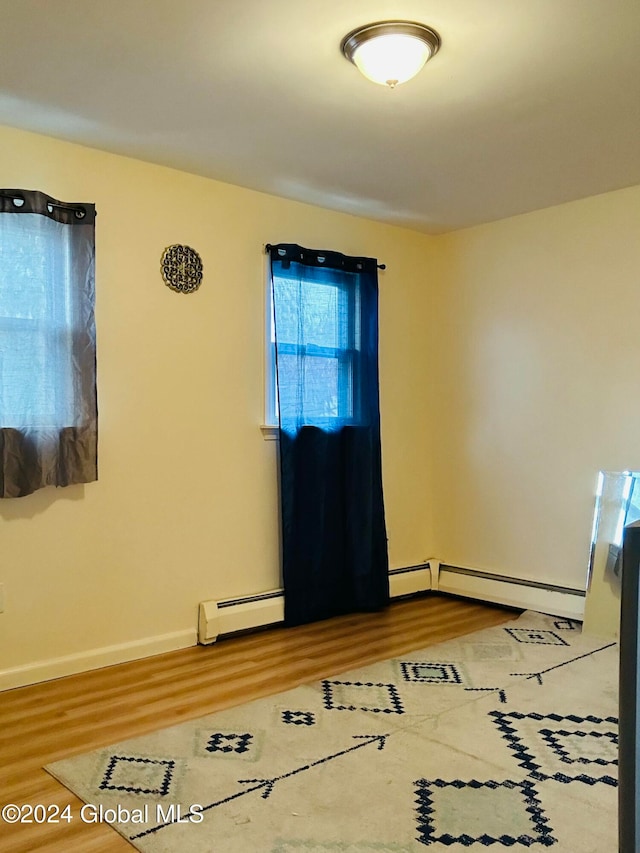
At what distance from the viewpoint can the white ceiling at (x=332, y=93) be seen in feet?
7.28

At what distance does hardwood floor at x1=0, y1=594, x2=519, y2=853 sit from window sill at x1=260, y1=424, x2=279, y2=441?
101 cm

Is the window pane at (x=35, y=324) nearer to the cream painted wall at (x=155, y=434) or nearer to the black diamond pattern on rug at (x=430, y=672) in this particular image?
the cream painted wall at (x=155, y=434)

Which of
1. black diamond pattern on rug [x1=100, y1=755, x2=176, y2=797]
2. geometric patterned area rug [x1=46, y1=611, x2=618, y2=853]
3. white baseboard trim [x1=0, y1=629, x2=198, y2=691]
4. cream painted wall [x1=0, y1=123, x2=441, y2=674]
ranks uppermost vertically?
cream painted wall [x1=0, y1=123, x2=441, y2=674]

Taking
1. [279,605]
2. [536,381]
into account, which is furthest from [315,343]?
[279,605]

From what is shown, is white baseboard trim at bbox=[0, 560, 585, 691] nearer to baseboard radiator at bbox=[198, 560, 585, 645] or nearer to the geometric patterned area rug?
baseboard radiator at bbox=[198, 560, 585, 645]

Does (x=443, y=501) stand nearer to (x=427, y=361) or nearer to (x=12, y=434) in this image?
(x=427, y=361)

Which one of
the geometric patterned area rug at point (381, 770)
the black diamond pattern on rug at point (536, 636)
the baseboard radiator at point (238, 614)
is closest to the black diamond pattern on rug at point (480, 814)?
Result: the geometric patterned area rug at point (381, 770)

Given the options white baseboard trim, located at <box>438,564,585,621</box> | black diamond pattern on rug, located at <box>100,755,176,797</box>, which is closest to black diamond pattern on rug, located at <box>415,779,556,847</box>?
black diamond pattern on rug, located at <box>100,755,176,797</box>

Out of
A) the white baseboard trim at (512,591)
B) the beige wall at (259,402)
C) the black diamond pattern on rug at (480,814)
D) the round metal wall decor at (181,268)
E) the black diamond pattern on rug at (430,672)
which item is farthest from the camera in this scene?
the white baseboard trim at (512,591)

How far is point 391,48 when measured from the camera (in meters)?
2.33

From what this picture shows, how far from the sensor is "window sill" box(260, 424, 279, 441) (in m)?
3.92

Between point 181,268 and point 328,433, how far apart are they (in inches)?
47.2

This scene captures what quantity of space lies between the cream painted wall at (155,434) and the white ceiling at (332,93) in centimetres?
19

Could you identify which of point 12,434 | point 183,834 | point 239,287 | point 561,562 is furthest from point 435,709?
point 239,287
